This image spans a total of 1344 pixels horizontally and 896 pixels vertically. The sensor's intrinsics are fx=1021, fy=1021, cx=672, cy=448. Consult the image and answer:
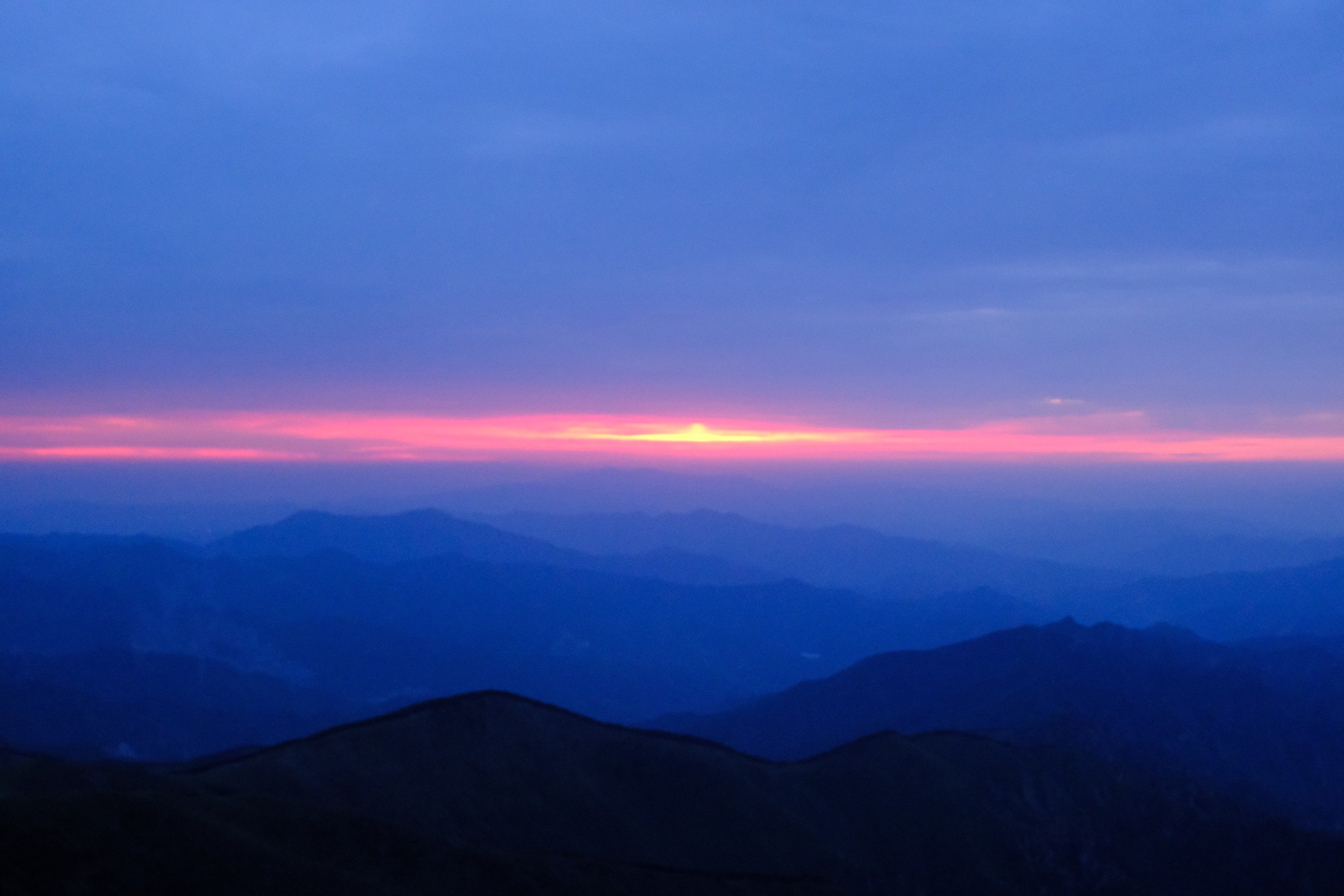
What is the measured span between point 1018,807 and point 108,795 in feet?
228

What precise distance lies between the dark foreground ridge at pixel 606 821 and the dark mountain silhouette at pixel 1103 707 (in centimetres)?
4328

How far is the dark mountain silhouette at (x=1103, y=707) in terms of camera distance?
150000 mm

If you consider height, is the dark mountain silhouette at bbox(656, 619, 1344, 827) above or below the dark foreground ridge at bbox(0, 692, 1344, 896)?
below

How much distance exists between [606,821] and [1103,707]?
389ft

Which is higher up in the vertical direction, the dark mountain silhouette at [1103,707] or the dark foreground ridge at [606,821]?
the dark foreground ridge at [606,821]

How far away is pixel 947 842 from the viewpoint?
78938 mm

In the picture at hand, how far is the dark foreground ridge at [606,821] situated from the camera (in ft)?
141

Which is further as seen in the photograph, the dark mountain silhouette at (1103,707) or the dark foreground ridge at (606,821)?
the dark mountain silhouette at (1103,707)

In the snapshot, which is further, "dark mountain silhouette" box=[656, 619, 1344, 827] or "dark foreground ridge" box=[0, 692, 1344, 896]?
"dark mountain silhouette" box=[656, 619, 1344, 827]

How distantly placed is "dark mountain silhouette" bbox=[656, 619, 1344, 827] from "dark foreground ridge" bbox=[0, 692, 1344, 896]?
43278 millimetres

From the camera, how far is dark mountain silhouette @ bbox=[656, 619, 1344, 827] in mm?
150000

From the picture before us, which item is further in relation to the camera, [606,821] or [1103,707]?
[1103,707]

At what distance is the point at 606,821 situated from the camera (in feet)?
226

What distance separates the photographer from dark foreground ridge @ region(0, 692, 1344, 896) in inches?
1689
